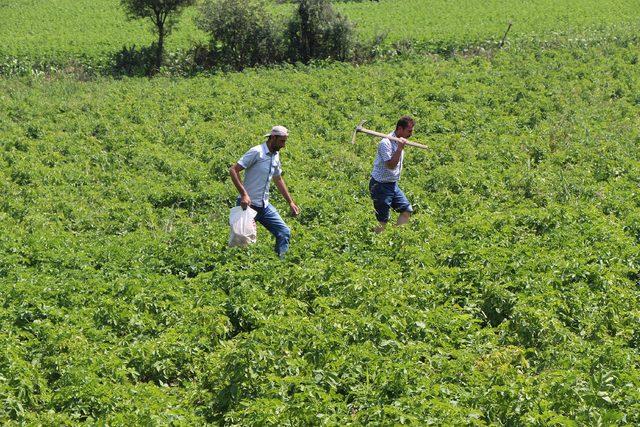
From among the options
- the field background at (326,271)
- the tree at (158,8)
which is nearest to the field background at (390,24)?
the tree at (158,8)

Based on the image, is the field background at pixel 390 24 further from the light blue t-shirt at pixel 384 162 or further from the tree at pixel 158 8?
the light blue t-shirt at pixel 384 162

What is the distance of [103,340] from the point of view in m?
8.28

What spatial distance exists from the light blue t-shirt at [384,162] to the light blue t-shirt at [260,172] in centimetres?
182

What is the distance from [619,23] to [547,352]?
1327 inches

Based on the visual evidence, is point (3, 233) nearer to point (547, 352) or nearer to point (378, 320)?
Result: point (378, 320)

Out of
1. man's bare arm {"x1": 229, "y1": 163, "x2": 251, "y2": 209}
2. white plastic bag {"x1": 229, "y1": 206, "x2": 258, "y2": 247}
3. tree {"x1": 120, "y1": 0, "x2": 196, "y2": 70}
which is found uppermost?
tree {"x1": 120, "y1": 0, "x2": 196, "y2": 70}

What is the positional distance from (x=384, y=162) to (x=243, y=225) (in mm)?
2614

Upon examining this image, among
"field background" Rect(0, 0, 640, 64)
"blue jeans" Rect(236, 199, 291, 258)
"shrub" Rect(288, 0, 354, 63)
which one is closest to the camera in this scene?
"blue jeans" Rect(236, 199, 291, 258)

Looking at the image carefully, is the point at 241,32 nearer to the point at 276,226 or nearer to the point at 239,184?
the point at 276,226

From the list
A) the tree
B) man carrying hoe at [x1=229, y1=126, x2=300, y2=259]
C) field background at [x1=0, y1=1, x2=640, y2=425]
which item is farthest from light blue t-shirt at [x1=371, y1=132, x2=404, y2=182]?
the tree

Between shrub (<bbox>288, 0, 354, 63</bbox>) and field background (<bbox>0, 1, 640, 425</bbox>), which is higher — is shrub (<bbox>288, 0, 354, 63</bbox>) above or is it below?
above

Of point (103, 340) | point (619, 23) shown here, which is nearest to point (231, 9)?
point (619, 23)

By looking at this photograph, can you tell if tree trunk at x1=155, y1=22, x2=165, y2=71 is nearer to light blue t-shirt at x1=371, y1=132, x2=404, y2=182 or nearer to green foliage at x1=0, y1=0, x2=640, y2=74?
green foliage at x1=0, y1=0, x2=640, y2=74

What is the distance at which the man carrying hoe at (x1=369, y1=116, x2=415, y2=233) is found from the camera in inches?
464
